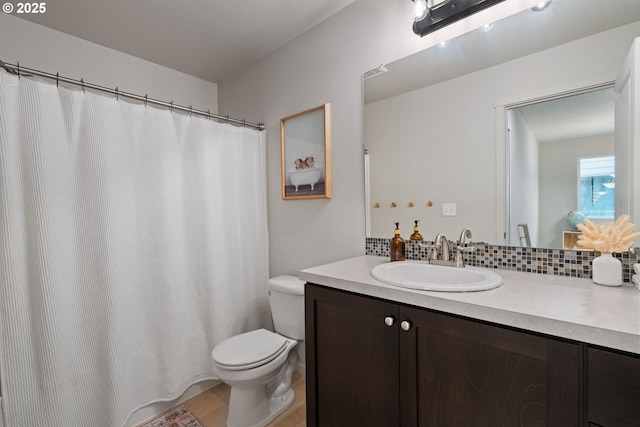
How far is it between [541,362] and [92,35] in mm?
2929

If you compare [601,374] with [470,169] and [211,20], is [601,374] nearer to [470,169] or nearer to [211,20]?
[470,169]

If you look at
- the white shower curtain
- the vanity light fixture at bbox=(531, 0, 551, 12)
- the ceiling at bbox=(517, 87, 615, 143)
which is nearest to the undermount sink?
the ceiling at bbox=(517, 87, 615, 143)

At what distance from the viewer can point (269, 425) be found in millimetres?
1648

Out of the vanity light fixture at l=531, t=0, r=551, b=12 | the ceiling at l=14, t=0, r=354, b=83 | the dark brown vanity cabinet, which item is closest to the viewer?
the dark brown vanity cabinet

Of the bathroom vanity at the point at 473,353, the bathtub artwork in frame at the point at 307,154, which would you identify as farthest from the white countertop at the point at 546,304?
the bathtub artwork in frame at the point at 307,154

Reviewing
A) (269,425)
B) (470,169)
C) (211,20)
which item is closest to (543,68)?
(470,169)

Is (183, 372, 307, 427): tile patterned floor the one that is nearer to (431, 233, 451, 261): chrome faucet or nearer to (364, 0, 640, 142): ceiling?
(431, 233, 451, 261): chrome faucet

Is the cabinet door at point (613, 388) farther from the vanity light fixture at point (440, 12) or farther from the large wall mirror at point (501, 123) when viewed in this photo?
the vanity light fixture at point (440, 12)

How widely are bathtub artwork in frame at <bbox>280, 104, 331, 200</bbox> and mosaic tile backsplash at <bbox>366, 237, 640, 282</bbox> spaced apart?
818 mm

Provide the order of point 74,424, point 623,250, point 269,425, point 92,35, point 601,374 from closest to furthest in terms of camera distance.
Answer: point 601,374 < point 623,250 < point 74,424 < point 269,425 < point 92,35

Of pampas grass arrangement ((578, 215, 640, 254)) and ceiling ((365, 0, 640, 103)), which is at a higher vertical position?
ceiling ((365, 0, 640, 103))

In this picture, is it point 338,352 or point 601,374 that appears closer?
point 601,374

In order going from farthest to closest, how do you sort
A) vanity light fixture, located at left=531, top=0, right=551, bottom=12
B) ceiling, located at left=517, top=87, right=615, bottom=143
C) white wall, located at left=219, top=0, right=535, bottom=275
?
white wall, located at left=219, top=0, right=535, bottom=275 → vanity light fixture, located at left=531, top=0, right=551, bottom=12 → ceiling, located at left=517, top=87, right=615, bottom=143

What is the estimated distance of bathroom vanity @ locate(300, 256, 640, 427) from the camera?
0.68 metres
